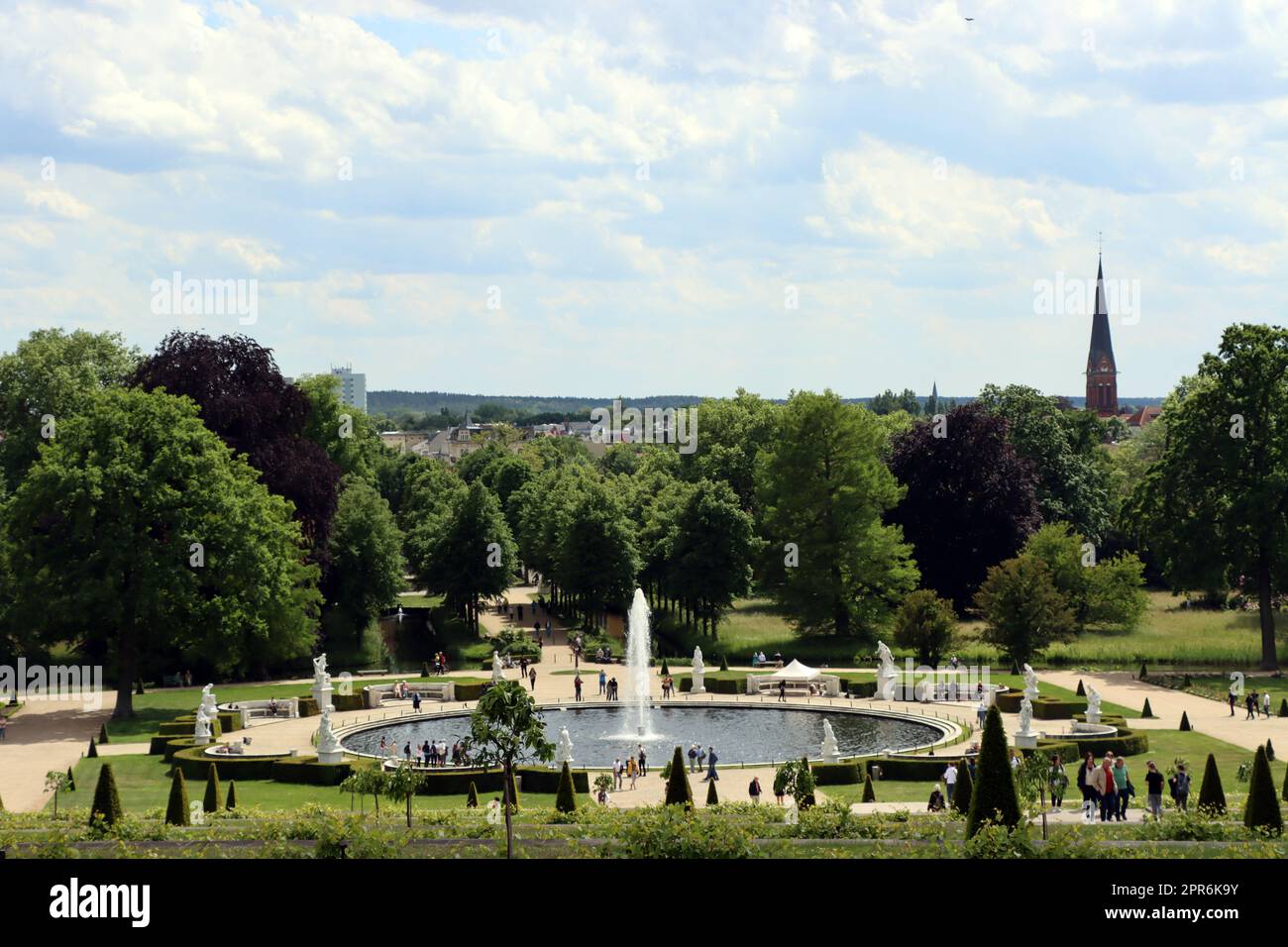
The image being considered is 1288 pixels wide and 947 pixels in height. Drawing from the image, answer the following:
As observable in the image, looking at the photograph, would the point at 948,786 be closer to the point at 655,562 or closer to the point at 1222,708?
the point at 1222,708

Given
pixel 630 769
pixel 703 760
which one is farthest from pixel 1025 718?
pixel 630 769

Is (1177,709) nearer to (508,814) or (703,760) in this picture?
(703,760)

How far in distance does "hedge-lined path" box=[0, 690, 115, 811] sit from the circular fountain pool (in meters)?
10.3

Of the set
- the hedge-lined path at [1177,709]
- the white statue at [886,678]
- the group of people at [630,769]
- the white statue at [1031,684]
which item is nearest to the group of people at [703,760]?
the group of people at [630,769]

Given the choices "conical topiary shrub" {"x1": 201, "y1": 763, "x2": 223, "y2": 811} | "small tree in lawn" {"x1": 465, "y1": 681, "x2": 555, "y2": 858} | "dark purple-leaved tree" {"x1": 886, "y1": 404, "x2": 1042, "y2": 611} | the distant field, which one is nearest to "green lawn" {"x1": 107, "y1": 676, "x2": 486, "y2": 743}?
"conical topiary shrub" {"x1": 201, "y1": 763, "x2": 223, "y2": 811}

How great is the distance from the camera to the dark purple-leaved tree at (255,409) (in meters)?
83.2

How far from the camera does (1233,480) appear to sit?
80438mm

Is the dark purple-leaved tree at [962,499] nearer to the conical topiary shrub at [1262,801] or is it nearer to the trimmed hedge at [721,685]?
the trimmed hedge at [721,685]

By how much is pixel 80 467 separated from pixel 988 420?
5775 centimetres

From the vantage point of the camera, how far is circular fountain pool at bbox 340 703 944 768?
192 ft

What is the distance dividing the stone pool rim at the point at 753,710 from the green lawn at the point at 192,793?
386 centimetres

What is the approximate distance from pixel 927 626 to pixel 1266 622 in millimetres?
16858

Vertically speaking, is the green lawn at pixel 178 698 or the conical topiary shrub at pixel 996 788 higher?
the conical topiary shrub at pixel 996 788
